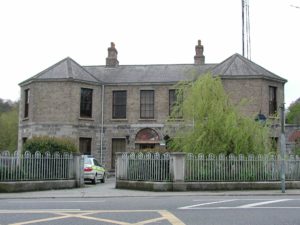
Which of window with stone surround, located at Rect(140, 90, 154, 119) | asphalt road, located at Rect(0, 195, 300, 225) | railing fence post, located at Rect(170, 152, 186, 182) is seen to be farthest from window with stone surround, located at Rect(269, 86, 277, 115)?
asphalt road, located at Rect(0, 195, 300, 225)

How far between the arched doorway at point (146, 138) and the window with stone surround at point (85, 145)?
353 centimetres

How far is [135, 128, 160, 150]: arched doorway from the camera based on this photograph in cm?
3559

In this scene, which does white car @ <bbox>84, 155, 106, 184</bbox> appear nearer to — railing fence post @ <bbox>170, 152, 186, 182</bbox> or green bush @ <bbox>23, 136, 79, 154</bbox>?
green bush @ <bbox>23, 136, 79, 154</bbox>

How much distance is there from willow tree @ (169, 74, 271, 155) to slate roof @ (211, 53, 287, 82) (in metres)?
9.75

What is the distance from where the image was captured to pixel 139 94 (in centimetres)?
3606

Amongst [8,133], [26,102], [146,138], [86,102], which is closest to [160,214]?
[146,138]

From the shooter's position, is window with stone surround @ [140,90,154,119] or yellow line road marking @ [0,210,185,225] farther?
window with stone surround @ [140,90,154,119]

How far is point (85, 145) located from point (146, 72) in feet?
25.3

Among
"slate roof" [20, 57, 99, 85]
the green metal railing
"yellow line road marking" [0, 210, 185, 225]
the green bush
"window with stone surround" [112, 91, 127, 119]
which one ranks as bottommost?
"yellow line road marking" [0, 210, 185, 225]

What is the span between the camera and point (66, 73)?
115 ft

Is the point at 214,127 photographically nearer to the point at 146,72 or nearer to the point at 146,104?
the point at 146,104

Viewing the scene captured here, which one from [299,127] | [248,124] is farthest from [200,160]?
[299,127]

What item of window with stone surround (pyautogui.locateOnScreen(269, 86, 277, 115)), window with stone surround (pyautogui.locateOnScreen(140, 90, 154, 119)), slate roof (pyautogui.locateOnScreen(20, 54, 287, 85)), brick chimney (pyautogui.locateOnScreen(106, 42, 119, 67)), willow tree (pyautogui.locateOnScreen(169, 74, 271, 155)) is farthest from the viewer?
brick chimney (pyautogui.locateOnScreen(106, 42, 119, 67))

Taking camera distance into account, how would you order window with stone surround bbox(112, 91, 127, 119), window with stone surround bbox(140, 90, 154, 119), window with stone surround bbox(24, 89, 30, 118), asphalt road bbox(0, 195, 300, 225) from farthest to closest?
window with stone surround bbox(112, 91, 127, 119) < window with stone surround bbox(140, 90, 154, 119) < window with stone surround bbox(24, 89, 30, 118) < asphalt road bbox(0, 195, 300, 225)
